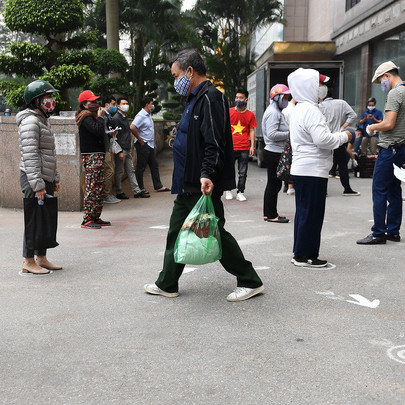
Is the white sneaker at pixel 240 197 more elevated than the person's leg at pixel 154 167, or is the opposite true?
the person's leg at pixel 154 167

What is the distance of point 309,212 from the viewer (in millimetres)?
5176

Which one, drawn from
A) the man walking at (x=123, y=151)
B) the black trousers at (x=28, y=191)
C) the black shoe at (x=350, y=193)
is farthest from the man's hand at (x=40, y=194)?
the black shoe at (x=350, y=193)

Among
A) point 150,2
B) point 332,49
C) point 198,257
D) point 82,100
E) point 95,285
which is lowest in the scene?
point 95,285

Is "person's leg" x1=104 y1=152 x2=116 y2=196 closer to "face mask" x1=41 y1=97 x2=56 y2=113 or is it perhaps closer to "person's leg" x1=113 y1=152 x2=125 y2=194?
Result: "person's leg" x1=113 y1=152 x2=125 y2=194

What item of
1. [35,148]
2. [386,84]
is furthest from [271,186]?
[35,148]

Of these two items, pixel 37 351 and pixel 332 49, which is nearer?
pixel 37 351

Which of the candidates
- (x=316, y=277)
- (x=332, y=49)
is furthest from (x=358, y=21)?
(x=316, y=277)

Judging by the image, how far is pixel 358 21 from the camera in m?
21.0

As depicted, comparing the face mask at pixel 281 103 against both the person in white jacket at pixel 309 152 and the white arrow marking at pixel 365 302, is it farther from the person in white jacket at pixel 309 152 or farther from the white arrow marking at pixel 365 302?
the white arrow marking at pixel 365 302

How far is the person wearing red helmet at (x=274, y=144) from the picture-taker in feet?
25.0

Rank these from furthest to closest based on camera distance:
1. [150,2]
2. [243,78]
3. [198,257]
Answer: [243,78]
[150,2]
[198,257]

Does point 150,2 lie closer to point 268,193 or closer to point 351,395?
point 268,193

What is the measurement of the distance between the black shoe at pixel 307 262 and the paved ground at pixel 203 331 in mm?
115

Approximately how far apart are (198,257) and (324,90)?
2860 mm
